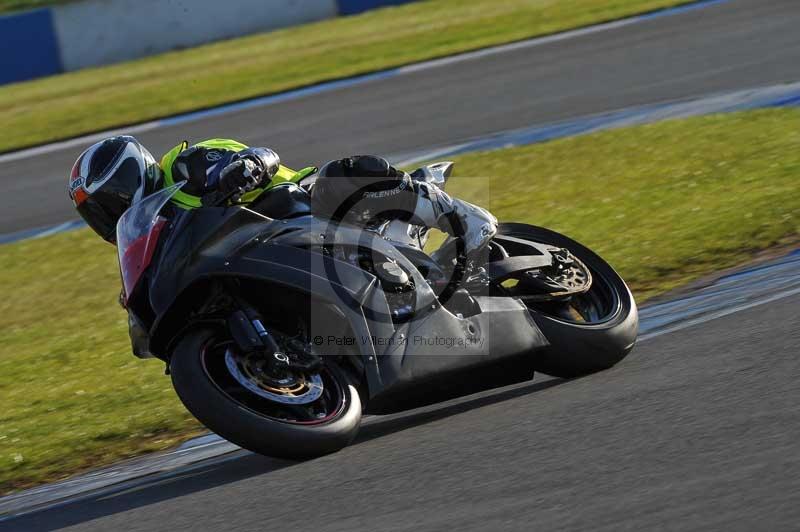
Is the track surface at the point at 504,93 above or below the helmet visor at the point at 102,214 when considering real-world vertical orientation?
below

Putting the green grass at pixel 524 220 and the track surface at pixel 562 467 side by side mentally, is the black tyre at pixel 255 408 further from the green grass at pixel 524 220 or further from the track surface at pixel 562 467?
the green grass at pixel 524 220

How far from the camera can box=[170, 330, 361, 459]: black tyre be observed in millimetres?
4211

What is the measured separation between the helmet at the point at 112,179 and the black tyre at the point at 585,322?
167 cm

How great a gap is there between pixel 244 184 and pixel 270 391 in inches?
33.3

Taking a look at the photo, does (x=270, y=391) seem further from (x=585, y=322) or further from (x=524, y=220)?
(x=524, y=220)

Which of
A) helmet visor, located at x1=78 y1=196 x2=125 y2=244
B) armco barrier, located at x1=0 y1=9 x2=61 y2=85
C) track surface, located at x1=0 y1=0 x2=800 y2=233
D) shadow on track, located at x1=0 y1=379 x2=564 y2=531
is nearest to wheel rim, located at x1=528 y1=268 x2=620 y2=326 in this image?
shadow on track, located at x1=0 y1=379 x2=564 y2=531

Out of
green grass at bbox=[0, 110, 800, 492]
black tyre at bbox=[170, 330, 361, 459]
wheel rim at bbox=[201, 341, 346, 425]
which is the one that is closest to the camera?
black tyre at bbox=[170, 330, 361, 459]

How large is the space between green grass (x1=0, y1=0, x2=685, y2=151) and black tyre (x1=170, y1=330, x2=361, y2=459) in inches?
401

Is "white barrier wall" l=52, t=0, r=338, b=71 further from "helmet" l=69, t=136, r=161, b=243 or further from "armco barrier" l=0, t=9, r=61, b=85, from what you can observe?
"helmet" l=69, t=136, r=161, b=243

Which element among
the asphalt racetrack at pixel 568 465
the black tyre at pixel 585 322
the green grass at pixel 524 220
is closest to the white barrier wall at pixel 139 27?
the green grass at pixel 524 220

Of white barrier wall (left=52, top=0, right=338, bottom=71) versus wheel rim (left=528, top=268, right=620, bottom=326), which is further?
white barrier wall (left=52, top=0, right=338, bottom=71)

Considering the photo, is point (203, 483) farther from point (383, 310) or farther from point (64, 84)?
point (64, 84)

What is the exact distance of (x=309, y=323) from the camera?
185 inches

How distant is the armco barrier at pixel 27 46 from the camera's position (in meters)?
22.1
